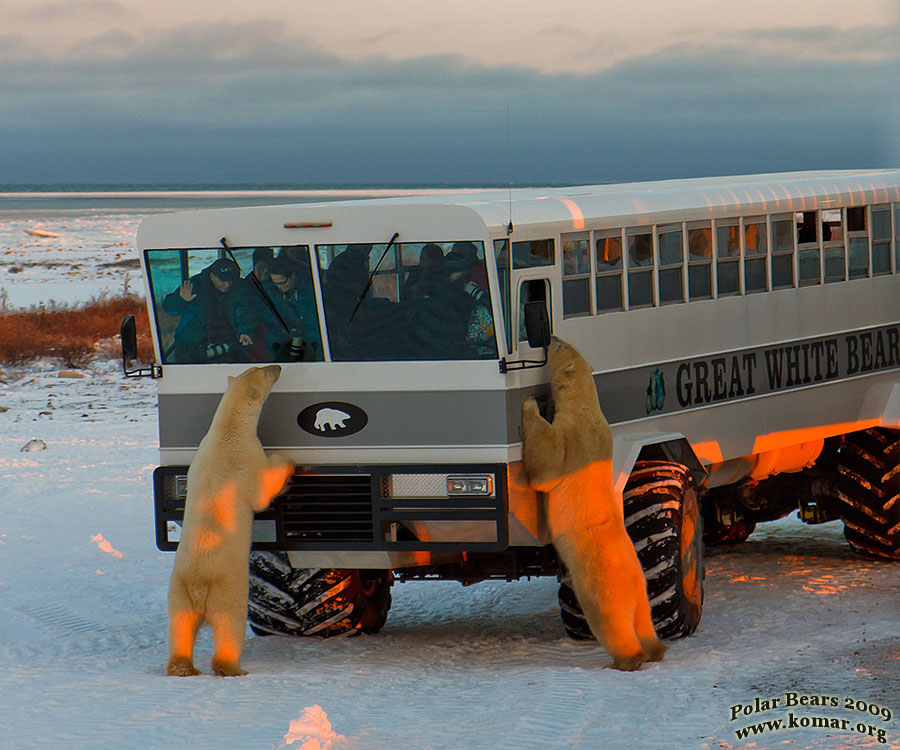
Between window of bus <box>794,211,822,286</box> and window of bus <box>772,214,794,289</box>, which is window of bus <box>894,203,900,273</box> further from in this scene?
window of bus <box>772,214,794,289</box>

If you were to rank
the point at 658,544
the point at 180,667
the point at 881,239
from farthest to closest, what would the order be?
the point at 881,239 → the point at 658,544 → the point at 180,667

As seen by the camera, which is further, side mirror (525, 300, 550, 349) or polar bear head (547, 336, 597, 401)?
polar bear head (547, 336, 597, 401)

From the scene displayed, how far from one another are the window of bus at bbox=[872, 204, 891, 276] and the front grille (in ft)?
16.1

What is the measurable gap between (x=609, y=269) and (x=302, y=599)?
8.84 ft

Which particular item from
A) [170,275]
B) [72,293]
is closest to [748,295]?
[170,275]

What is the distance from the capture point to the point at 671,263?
988 cm

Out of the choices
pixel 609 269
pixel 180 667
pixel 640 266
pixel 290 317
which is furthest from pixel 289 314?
pixel 640 266

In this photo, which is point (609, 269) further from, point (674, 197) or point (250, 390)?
point (250, 390)

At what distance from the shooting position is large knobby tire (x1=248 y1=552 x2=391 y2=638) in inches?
383

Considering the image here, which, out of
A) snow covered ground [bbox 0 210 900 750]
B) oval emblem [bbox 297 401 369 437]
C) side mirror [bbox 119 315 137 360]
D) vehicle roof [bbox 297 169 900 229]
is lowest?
snow covered ground [bbox 0 210 900 750]

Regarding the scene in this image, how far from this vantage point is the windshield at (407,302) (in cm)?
862

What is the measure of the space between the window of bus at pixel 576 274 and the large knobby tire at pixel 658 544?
3.48 feet

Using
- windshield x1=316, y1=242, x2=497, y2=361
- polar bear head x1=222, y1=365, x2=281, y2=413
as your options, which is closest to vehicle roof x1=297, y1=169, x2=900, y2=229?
windshield x1=316, y1=242, x2=497, y2=361

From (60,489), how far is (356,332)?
7080 millimetres
